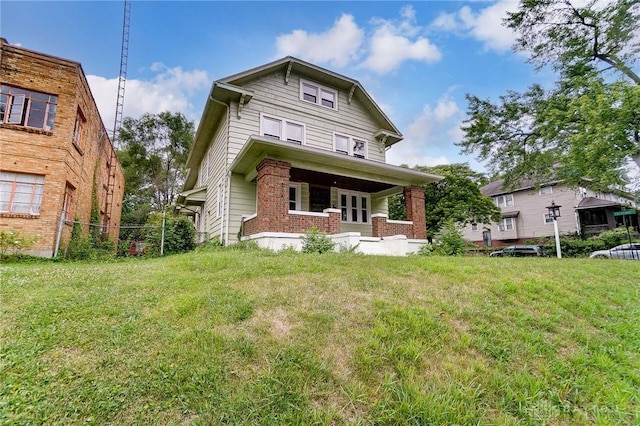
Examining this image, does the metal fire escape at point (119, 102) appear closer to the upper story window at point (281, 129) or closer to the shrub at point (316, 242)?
the upper story window at point (281, 129)

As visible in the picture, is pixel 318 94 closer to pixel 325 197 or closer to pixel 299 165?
pixel 325 197

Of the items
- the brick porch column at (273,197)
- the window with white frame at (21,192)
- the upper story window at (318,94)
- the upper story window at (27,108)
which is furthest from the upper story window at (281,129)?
the window with white frame at (21,192)

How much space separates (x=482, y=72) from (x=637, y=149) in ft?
23.1

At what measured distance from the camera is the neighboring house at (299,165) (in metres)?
8.68

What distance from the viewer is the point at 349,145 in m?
13.3

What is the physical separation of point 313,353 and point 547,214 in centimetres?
3189

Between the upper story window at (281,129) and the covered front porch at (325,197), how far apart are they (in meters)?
1.88

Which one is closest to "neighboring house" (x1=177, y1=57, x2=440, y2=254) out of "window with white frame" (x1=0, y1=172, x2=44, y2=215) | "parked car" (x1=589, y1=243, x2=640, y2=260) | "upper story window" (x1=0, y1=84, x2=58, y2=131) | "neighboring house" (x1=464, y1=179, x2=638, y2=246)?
"upper story window" (x1=0, y1=84, x2=58, y2=131)

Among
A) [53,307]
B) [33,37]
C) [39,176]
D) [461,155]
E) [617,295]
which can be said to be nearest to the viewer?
[53,307]

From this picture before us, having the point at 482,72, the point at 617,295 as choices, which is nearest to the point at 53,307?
the point at 617,295

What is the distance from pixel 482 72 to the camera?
1473 cm

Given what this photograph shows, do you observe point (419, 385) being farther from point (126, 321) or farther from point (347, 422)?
point (126, 321)

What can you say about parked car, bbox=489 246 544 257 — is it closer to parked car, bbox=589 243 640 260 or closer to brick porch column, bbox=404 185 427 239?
parked car, bbox=589 243 640 260

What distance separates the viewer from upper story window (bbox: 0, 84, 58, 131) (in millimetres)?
9766
